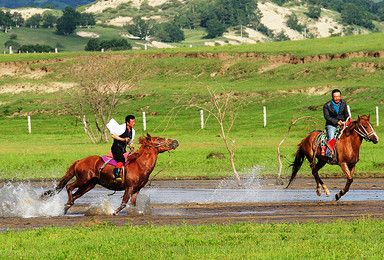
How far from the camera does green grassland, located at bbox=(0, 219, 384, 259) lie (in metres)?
10.6

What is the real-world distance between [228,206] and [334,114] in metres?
4.15

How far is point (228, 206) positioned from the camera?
17578 mm

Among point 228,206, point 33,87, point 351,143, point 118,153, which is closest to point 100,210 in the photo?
point 118,153

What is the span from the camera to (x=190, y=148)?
36594mm

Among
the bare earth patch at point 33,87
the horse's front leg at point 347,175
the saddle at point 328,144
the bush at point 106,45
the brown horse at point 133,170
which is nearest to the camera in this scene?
the brown horse at point 133,170

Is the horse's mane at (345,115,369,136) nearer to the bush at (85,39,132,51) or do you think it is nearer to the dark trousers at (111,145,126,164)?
the dark trousers at (111,145,126,164)

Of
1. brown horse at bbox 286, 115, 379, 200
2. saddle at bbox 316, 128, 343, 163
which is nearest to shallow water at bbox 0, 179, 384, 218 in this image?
brown horse at bbox 286, 115, 379, 200

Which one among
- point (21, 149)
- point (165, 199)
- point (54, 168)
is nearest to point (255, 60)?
point (21, 149)

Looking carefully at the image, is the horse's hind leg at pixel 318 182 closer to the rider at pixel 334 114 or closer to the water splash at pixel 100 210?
the rider at pixel 334 114

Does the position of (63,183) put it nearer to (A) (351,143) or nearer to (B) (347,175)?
(B) (347,175)

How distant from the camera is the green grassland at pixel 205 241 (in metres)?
10.6

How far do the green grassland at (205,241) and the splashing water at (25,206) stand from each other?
3.52 m

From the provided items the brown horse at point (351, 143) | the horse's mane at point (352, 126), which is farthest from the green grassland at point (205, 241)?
the horse's mane at point (352, 126)

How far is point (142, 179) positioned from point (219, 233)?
Result: 418 cm
